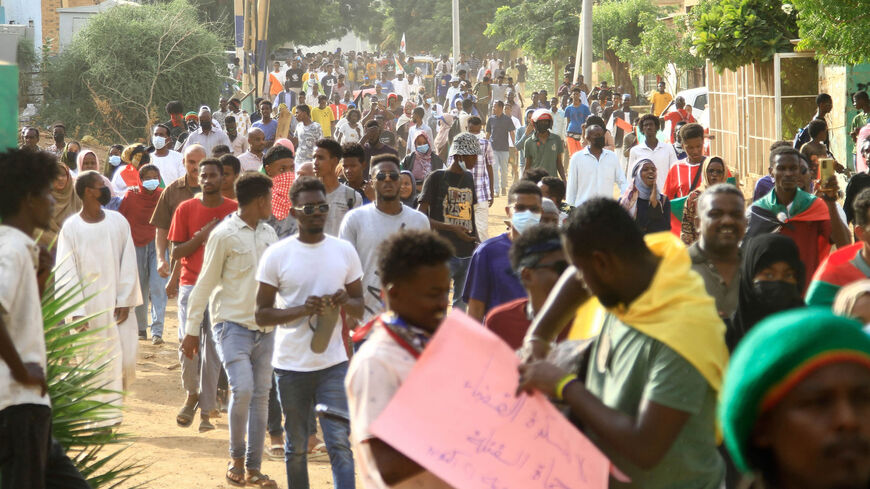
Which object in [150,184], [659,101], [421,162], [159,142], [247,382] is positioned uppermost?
[659,101]

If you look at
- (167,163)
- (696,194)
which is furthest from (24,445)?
(167,163)

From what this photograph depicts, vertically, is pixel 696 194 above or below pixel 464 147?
below

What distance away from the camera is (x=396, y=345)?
324 cm

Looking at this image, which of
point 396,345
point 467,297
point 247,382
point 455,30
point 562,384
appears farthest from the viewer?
point 455,30

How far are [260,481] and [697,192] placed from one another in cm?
397

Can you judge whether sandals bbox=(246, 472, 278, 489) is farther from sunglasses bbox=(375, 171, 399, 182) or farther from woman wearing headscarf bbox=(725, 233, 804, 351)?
woman wearing headscarf bbox=(725, 233, 804, 351)

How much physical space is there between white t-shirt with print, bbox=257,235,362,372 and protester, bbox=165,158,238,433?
203cm

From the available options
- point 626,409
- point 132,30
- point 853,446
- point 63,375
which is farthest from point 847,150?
point 132,30

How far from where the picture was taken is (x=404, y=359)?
10.6ft

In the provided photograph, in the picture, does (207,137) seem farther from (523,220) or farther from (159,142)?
(523,220)

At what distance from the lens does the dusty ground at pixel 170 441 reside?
773cm

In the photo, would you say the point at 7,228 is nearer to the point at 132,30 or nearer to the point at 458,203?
the point at 458,203

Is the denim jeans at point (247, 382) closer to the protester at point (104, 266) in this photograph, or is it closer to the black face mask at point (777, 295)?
the protester at point (104, 266)

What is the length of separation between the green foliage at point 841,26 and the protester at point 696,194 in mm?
2166
